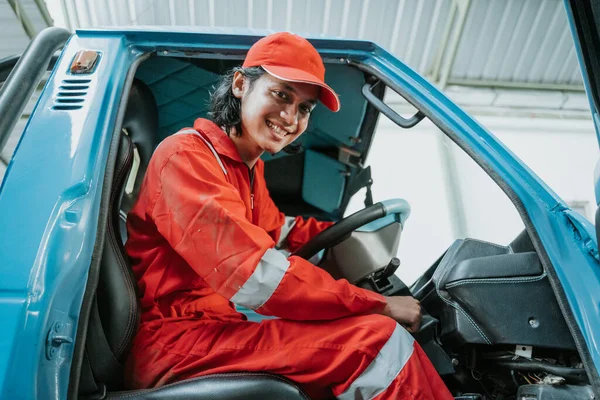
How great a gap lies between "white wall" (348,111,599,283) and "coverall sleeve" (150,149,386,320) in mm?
3637

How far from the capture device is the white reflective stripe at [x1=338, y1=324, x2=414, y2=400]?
3.89 ft

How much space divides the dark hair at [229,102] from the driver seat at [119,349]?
1.31ft

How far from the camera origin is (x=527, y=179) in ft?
4.44

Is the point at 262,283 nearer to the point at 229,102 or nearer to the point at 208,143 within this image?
the point at 208,143

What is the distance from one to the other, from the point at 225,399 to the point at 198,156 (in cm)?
66

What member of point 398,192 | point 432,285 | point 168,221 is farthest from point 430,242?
point 168,221

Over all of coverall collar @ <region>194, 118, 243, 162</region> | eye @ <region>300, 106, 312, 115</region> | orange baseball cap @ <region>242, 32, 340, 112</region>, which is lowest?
coverall collar @ <region>194, 118, 243, 162</region>

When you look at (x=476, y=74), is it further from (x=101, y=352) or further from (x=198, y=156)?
(x=101, y=352)

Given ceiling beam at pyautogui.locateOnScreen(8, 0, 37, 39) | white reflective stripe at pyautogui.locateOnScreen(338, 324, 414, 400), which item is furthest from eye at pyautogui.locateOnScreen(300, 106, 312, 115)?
ceiling beam at pyautogui.locateOnScreen(8, 0, 37, 39)

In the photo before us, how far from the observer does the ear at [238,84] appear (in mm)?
1687

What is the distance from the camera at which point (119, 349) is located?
120cm

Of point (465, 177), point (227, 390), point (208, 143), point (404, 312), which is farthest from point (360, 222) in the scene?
point (465, 177)

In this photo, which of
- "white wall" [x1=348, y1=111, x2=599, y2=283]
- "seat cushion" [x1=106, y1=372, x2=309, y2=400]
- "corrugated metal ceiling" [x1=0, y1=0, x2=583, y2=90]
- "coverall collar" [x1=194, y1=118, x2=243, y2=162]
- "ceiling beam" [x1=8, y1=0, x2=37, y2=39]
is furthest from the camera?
"white wall" [x1=348, y1=111, x2=599, y2=283]

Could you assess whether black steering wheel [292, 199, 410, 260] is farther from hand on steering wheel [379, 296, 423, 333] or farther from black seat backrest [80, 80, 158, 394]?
black seat backrest [80, 80, 158, 394]
